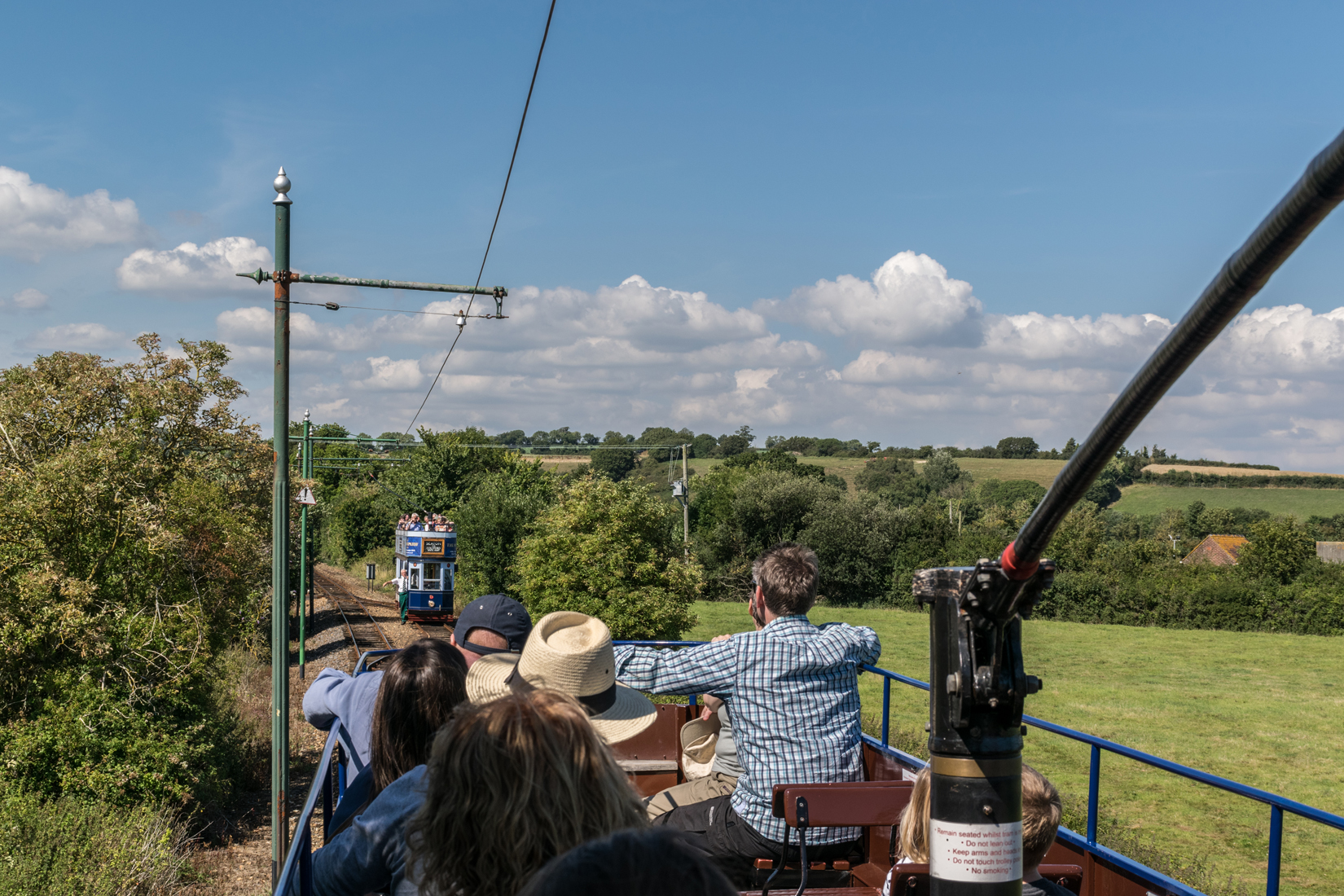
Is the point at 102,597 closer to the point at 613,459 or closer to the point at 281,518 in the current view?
the point at 281,518

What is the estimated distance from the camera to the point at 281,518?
10.0 metres

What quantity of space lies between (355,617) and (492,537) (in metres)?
6.82

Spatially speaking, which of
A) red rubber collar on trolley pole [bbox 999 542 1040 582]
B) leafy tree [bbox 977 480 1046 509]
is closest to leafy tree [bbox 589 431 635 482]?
leafy tree [bbox 977 480 1046 509]

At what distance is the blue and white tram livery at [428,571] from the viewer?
3372 centimetres

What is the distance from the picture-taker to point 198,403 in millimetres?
19391

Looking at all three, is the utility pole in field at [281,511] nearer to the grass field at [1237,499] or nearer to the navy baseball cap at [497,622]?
the navy baseball cap at [497,622]

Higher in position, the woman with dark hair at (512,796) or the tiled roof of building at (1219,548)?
the woman with dark hair at (512,796)

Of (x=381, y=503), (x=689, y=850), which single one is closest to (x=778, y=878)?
(x=689, y=850)

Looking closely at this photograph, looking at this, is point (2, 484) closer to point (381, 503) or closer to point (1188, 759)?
point (1188, 759)

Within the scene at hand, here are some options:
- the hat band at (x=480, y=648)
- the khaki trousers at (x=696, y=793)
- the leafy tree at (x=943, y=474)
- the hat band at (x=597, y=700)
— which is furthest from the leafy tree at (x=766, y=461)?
the hat band at (x=597, y=700)

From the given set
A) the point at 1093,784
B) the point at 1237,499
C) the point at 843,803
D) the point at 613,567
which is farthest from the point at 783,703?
the point at 1237,499

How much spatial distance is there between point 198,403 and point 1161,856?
57.8ft

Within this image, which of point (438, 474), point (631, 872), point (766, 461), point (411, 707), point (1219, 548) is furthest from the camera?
point (766, 461)

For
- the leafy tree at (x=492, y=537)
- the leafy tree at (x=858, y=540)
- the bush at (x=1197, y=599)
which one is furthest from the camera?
the leafy tree at (x=858, y=540)
